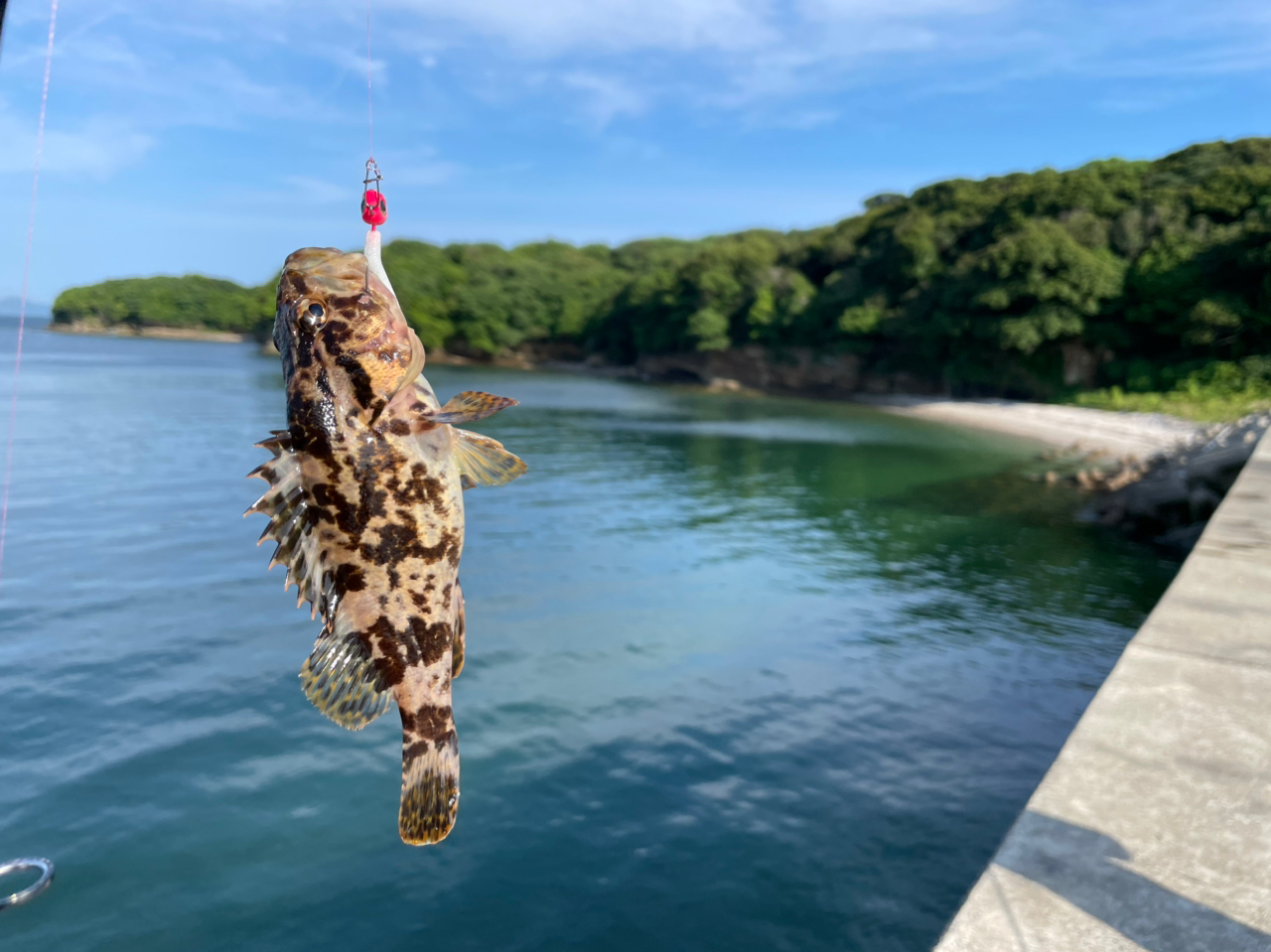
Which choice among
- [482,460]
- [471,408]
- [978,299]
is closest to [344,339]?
[471,408]

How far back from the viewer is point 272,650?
12.2 metres

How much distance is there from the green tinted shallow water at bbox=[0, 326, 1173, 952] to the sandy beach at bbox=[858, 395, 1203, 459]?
2098 cm

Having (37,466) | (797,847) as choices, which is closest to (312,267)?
(797,847)

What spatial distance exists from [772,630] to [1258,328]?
47503 millimetres

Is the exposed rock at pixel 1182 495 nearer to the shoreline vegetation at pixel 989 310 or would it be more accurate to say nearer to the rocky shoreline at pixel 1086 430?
the rocky shoreline at pixel 1086 430

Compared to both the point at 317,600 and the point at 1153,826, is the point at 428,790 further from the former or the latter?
the point at 1153,826

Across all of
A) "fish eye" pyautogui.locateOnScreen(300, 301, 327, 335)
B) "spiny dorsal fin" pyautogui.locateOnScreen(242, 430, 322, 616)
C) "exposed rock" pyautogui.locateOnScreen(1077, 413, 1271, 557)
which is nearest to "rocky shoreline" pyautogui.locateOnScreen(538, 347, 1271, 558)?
"exposed rock" pyautogui.locateOnScreen(1077, 413, 1271, 557)

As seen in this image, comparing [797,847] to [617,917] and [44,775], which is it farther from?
[44,775]

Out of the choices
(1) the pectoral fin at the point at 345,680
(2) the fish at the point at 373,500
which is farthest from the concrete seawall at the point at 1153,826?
(1) the pectoral fin at the point at 345,680

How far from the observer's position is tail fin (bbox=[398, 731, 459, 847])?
280cm

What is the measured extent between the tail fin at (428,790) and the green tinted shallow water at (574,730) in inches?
181

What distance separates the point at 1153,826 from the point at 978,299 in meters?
57.7

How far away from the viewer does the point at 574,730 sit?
397 inches

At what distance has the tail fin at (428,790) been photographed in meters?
2.80
